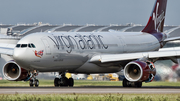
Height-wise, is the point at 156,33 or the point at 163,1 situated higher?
the point at 163,1

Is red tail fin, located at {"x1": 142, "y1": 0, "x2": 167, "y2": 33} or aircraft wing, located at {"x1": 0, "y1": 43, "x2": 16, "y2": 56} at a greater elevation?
red tail fin, located at {"x1": 142, "y1": 0, "x2": 167, "y2": 33}

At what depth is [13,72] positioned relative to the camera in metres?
31.8

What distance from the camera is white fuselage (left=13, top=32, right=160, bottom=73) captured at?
28.8 meters

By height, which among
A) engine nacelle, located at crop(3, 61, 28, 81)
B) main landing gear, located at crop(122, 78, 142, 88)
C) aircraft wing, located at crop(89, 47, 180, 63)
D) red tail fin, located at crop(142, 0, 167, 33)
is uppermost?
red tail fin, located at crop(142, 0, 167, 33)

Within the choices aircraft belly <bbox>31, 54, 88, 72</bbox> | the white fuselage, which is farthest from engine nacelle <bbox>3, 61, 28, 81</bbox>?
aircraft belly <bbox>31, 54, 88, 72</bbox>

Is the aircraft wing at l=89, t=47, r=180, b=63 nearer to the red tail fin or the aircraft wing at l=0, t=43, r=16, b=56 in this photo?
the aircraft wing at l=0, t=43, r=16, b=56

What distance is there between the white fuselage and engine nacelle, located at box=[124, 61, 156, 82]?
Result: 266 centimetres

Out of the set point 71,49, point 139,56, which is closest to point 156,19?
point 139,56

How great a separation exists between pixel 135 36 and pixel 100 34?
12.8 feet

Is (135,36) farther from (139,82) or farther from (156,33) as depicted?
(139,82)

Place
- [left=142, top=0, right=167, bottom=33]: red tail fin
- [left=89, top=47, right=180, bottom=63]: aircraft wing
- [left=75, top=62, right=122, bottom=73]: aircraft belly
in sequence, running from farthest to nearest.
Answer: [left=142, top=0, right=167, bottom=33]: red tail fin
[left=75, top=62, right=122, bottom=73]: aircraft belly
[left=89, top=47, right=180, bottom=63]: aircraft wing

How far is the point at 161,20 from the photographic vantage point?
136ft

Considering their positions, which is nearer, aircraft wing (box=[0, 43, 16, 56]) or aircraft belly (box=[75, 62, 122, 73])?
aircraft belly (box=[75, 62, 122, 73])

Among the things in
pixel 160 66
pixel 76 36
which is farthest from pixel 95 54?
pixel 160 66
